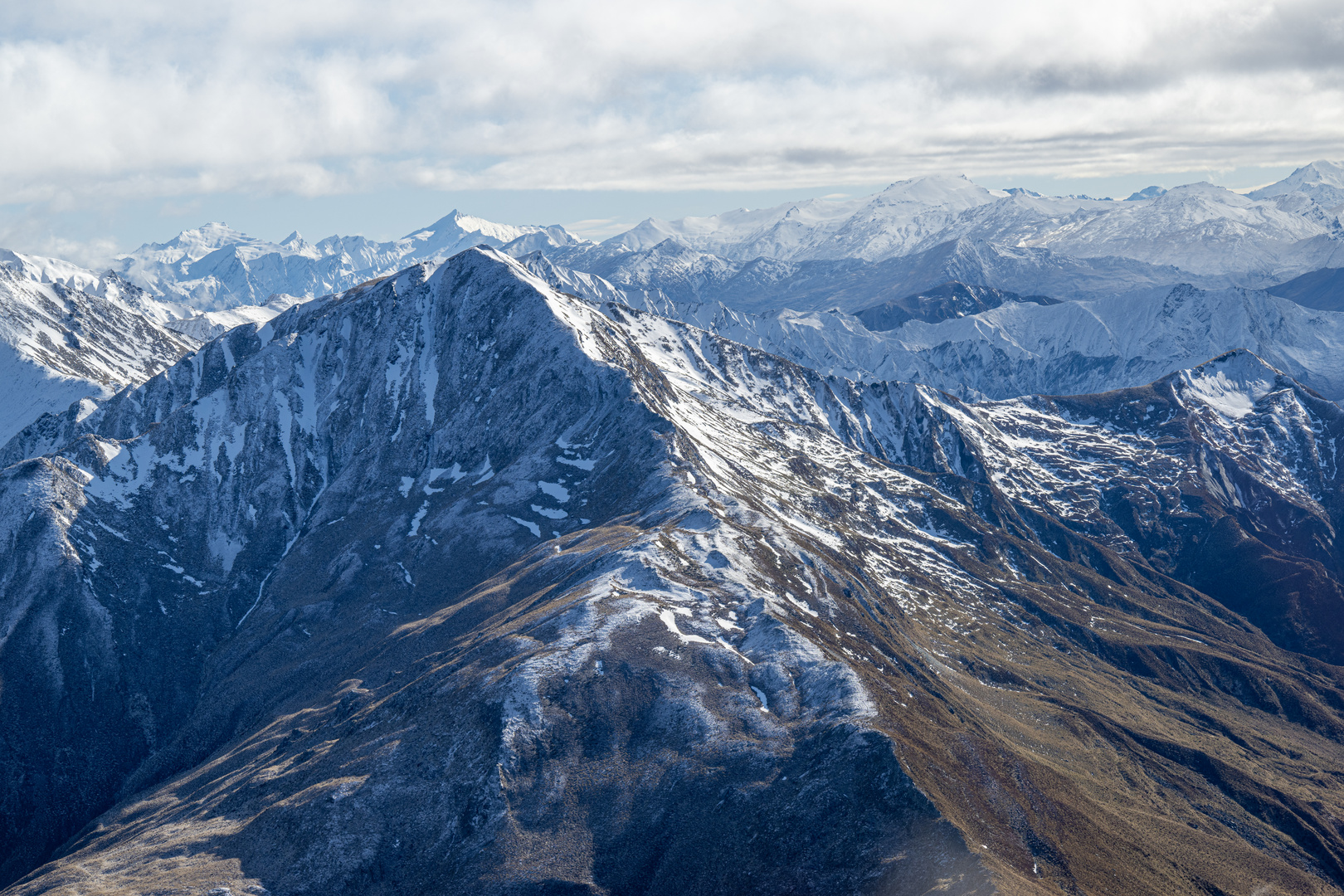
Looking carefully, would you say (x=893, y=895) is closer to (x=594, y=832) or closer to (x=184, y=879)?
(x=594, y=832)

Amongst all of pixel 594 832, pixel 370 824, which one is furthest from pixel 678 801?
pixel 370 824

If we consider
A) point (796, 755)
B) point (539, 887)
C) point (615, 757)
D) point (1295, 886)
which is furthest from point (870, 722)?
point (1295, 886)

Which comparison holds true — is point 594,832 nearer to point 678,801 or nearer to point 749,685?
point 678,801

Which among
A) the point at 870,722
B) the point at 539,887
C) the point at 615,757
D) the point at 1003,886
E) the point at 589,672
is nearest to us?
the point at 1003,886

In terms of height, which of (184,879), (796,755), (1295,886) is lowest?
(1295,886)

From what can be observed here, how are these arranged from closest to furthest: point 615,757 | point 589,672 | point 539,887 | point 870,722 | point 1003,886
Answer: point 1003,886 < point 539,887 < point 870,722 < point 615,757 < point 589,672

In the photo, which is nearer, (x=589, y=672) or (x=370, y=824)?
(x=370, y=824)

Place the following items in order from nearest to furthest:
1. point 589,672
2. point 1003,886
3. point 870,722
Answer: point 1003,886
point 870,722
point 589,672

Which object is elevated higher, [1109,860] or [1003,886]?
[1003,886]

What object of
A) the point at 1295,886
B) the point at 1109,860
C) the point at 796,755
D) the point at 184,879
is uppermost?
the point at 796,755
